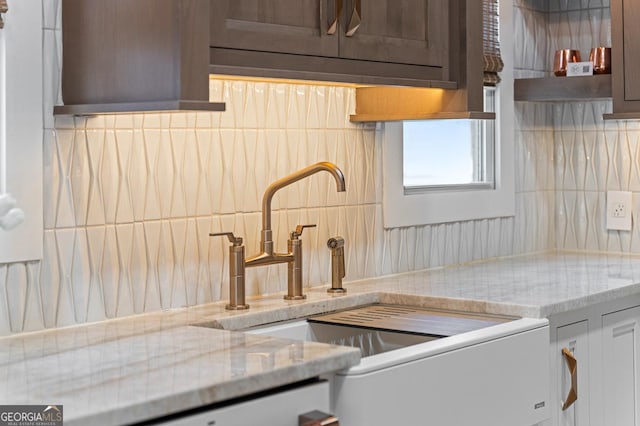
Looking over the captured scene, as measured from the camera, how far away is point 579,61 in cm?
350

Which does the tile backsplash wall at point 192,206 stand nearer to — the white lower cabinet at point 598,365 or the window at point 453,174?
the window at point 453,174

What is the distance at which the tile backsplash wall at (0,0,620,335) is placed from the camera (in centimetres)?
214

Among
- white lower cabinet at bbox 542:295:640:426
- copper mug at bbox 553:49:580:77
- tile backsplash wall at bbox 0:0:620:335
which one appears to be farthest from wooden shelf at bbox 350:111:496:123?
copper mug at bbox 553:49:580:77

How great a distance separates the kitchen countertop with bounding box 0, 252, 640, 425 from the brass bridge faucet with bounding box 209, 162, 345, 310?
6 centimetres

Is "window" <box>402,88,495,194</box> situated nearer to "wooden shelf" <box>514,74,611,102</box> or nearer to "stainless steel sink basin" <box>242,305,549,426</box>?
A: "wooden shelf" <box>514,74,611,102</box>

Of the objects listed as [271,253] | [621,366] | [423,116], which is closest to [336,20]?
[423,116]

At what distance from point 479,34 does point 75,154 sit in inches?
46.0

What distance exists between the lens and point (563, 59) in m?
3.50

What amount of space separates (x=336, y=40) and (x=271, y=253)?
591 millimetres

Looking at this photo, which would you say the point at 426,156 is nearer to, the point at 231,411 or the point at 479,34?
the point at 479,34

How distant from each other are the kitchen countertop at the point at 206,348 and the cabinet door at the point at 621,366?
0.11 metres

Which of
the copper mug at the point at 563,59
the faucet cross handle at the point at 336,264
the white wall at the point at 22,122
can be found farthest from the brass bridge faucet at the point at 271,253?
the copper mug at the point at 563,59

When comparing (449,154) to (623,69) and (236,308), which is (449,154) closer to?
(623,69)

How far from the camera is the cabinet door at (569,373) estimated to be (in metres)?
2.58
